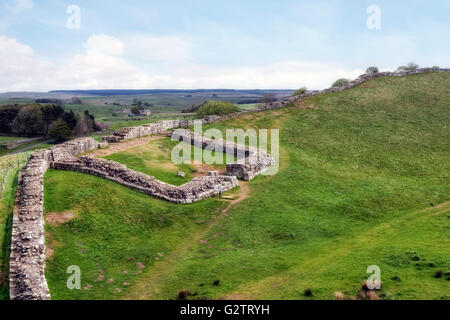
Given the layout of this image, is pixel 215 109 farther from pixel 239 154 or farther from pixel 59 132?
pixel 239 154

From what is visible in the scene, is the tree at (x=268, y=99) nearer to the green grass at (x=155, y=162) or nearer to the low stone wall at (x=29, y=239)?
the green grass at (x=155, y=162)

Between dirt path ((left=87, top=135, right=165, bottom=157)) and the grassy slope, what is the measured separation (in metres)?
7.70

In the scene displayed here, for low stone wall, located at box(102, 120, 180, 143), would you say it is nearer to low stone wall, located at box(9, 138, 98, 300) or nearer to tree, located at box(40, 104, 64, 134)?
low stone wall, located at box(9, 138, 98, 300)

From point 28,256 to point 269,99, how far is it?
146 meters

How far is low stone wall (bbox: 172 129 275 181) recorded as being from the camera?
3928cm

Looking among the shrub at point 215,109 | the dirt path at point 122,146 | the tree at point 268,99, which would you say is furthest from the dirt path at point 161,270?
the tree at point 268,99

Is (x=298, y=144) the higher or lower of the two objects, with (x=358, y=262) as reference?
higher

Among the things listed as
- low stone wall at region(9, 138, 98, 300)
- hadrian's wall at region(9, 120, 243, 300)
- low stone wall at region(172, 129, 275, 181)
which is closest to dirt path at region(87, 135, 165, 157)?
hadrian's wall at region(9, 120, 243, 300)

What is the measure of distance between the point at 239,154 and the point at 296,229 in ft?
58.5

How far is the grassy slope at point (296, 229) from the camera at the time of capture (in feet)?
71.0

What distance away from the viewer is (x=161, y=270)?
79.4 feet

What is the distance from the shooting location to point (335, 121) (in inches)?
2350

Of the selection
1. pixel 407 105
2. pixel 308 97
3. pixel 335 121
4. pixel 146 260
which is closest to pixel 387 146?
pixel 335 121
